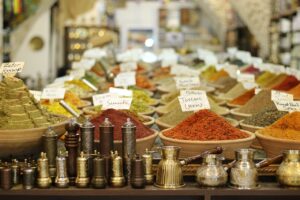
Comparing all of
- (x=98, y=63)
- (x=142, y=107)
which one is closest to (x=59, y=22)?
(x=98, y=63)

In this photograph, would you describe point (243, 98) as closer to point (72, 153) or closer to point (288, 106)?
point (288, 106)

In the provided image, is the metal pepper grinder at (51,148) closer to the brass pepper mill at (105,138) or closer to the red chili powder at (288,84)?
the brass pepper mill at (105,138)

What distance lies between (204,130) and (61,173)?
63 centimetres

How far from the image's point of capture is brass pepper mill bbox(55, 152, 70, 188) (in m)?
2.06

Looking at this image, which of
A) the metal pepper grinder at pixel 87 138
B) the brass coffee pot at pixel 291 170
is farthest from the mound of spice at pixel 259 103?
the metal pepper grinder at pixel 87 138

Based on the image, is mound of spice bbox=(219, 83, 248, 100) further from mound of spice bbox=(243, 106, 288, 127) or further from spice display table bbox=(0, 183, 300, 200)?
spice display table bbox=(0, 183, 300, 200)

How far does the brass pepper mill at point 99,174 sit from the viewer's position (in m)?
2.04

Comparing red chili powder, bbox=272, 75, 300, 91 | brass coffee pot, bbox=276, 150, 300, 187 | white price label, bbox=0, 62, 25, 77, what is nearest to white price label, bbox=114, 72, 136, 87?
red chili powder, bbox=272, 75, 300, 91

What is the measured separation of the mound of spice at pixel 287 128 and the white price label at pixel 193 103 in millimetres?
331

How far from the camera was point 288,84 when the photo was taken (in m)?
3.87

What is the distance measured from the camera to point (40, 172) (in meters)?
2.06

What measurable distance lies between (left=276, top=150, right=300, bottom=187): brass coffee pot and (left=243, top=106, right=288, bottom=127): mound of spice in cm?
60

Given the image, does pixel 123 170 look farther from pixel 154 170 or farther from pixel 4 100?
pixel 4 100

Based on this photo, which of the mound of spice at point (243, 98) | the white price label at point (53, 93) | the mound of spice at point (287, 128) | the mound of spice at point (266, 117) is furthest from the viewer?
the mound of spice at point (243, 98)
